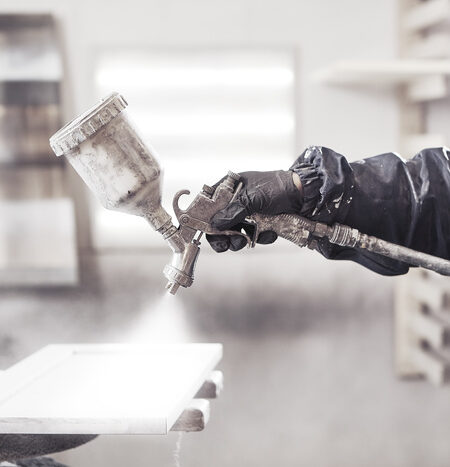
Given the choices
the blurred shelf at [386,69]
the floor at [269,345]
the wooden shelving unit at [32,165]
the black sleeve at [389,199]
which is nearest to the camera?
the black sleeve at [389,199]

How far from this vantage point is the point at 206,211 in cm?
108

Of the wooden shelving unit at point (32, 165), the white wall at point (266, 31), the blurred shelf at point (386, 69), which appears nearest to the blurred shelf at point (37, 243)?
the wooden shelving unit at point (32, 165)

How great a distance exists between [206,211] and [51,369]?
0.72 meters

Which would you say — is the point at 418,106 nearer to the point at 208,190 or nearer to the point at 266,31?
the point at 266,31

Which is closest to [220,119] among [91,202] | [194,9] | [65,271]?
[194,9]

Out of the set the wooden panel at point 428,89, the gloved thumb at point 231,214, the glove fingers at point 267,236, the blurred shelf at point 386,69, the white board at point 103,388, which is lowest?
the white board at point 103,388

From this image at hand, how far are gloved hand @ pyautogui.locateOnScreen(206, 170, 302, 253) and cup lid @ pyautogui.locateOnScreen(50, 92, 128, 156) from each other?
247 mm

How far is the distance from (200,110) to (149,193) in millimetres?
1404

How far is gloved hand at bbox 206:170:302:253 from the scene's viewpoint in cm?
108

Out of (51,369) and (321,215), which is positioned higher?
(321,215)

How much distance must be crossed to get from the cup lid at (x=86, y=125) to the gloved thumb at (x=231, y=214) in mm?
244

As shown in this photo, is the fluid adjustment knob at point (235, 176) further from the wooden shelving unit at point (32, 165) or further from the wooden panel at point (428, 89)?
the wooden shelving unit at point (32, 165)

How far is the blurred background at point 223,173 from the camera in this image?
2348 mm

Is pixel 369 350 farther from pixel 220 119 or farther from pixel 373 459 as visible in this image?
pixel 220 119
